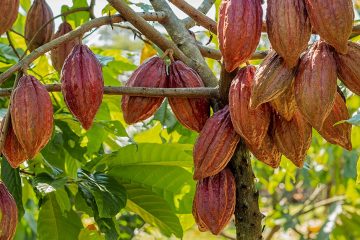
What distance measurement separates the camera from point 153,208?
1.59 m

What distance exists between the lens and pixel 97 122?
1646 mm

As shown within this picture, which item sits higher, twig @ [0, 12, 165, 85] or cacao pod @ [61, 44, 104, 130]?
twig @ [0, 12, 165, 85]

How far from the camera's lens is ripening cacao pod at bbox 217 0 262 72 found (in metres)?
1.03

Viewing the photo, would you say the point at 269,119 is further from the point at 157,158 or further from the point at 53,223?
the point at 53,223

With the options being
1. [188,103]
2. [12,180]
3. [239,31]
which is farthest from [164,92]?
Result: [12,180]

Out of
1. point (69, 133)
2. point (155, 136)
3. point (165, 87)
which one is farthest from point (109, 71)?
point (165, 87)

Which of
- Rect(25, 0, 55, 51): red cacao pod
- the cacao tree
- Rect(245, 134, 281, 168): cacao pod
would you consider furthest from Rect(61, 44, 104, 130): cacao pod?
Rect(25, 0, 55, 51): red cacao pod

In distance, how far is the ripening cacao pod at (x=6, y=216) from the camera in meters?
1.09

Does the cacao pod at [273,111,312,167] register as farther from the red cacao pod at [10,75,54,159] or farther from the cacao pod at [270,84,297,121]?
the red cacao pod at [10,75,54,159]

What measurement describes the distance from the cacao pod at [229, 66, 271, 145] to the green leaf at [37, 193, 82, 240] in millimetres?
682

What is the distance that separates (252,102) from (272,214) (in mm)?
2710

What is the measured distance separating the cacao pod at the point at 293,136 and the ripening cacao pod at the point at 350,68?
0.11m

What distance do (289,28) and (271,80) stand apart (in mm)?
73

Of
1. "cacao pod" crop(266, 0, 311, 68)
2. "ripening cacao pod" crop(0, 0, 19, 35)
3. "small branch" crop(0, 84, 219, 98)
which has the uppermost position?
"cacao pod" crop(266, 0, 311, 68)
